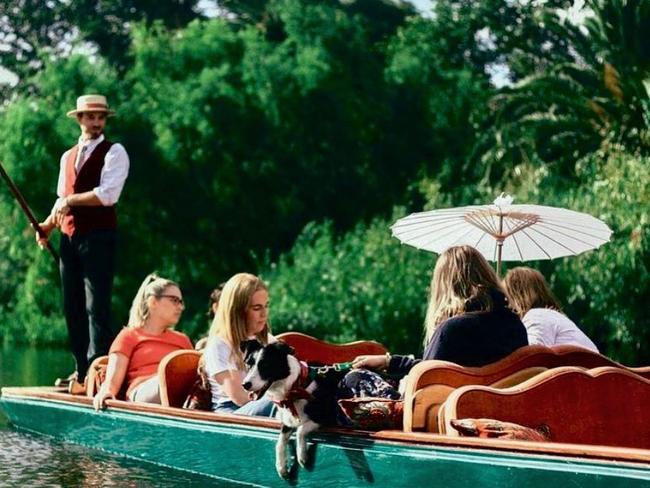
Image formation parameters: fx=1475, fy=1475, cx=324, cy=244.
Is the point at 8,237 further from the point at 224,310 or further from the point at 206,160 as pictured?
the point at 224,310

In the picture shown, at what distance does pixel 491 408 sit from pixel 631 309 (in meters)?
9.89

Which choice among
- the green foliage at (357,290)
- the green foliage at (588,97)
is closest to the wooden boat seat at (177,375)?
the green foliage at (357,290)

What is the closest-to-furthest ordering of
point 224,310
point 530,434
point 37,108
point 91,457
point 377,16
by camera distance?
point 530,434, point 224,310, point 91,457, point 37,108, point 377,16

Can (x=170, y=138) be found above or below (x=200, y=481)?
above

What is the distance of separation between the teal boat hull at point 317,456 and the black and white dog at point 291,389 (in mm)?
66

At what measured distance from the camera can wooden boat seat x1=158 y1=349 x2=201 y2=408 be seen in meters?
7.04

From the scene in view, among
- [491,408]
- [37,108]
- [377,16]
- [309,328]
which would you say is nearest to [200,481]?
[491,408]

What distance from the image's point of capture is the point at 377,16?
1137 inches

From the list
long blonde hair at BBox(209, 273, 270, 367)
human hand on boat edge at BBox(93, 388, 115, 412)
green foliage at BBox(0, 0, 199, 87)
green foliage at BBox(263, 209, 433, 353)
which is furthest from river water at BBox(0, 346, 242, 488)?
green foliage at BBox(0, 0, 199, 87)

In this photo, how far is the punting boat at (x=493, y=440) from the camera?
4805mm

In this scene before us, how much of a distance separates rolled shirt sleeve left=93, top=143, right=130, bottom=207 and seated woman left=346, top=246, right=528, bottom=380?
2.89 m

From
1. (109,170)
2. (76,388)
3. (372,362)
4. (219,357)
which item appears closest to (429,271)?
(76,388)

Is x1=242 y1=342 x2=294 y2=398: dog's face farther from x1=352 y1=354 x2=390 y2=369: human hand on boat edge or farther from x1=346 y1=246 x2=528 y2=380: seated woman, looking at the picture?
x1=352 y1=354 x2=390 y2=369: human hand on boat edge

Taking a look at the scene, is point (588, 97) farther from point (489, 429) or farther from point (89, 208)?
point (489, 429)
